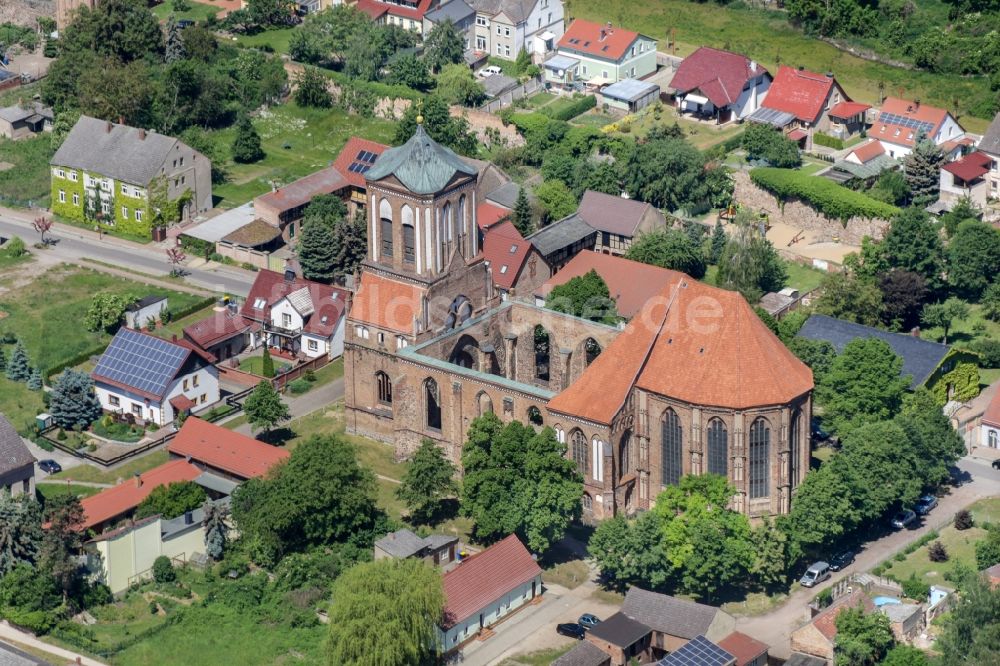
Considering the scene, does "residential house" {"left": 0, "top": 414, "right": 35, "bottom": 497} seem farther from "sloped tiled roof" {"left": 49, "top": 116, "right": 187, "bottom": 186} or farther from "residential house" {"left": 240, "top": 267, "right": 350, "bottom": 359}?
"sloped tiled roof" {"left": 49, "top": 116, "right": 187, "bottom": 186}

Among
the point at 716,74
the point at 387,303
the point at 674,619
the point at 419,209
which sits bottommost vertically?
the point at 674,619

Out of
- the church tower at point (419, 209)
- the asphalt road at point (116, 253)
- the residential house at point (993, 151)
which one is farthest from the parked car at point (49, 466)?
the residential house at point (993, 151)

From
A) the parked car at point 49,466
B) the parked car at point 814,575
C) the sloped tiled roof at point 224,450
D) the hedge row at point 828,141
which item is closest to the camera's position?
the parked car at point 814,575

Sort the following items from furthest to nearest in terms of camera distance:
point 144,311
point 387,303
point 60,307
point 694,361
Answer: point 60,307, point 144,311, point 387,303, point 694,361

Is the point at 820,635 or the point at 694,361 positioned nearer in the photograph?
the point at 820,635

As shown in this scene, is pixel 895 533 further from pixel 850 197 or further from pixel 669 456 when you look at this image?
pixel 850 197

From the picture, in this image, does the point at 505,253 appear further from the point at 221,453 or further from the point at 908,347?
the point at 221,453

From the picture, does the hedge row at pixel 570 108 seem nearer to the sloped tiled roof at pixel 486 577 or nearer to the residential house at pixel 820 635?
the sloped tiled roof at pixel 486 577

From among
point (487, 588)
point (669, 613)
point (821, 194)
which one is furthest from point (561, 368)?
point (821, 194)
